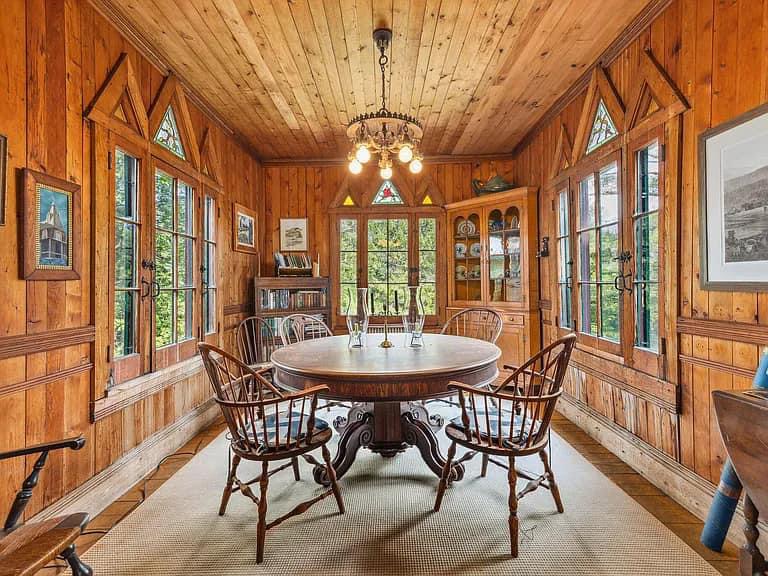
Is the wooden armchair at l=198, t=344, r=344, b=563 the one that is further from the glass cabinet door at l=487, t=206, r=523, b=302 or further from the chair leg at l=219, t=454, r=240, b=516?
the glass cabinet door at l=487, t=206, r=523, b=302

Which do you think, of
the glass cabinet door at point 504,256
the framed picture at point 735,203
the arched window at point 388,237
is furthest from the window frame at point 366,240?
the framed picture at point 735,203

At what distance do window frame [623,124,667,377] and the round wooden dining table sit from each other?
97 centimetres

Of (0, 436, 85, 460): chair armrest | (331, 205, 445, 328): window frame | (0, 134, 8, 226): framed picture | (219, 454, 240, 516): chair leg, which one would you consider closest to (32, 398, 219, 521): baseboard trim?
(219, 454, 240, 516): chair leg

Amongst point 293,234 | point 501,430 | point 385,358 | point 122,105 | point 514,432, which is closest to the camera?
point 501,430

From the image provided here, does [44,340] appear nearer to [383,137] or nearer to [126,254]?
[126,254]

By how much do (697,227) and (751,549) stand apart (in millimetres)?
1429

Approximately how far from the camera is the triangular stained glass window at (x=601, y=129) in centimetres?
287

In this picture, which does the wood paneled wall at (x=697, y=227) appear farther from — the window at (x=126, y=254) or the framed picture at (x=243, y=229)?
the framed picture at (x=243, y=229)

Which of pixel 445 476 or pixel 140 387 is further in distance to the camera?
pixel 140 387

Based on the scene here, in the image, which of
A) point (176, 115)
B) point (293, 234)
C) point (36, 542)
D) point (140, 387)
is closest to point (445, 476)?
point (36, 542)

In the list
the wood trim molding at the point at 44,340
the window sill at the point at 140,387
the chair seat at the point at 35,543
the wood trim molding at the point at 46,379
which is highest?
the wood trim molding at the point at 44,340

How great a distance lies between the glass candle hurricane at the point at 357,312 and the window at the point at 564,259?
1.98 m

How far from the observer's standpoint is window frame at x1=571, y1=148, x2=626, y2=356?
2736 millimetres

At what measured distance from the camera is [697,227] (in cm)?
206
